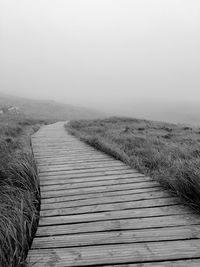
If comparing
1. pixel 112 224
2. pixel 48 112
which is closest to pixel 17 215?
pixel 112 224

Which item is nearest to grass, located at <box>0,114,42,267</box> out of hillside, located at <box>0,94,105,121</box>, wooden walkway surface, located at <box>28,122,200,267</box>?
wooden walkway surface, located at <box>28,122,200,267</box>

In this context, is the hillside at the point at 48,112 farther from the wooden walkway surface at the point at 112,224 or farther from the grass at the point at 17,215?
the wooden walkway surface at the point at 112,224

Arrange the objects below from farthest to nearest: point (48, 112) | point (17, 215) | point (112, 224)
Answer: point (48, 112)
point (112, 224)
point (17, 215)

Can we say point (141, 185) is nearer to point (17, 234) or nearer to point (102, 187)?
point (102, 187)

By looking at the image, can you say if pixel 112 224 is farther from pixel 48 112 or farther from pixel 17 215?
pixel 48 112

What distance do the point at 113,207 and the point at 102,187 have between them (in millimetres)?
830

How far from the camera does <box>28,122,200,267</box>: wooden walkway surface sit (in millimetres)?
2309

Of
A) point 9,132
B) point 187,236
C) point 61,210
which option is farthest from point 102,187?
point 9,132

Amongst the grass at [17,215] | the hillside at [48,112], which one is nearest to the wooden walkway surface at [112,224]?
the grass at [17,215]

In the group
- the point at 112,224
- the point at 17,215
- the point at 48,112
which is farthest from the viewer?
the point at 48,112

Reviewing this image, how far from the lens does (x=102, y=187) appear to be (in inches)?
166

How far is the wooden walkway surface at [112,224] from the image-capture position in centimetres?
231

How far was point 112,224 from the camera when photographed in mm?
2932

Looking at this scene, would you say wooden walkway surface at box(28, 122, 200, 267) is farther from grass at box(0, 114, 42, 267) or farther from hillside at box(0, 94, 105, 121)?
hillside at box(0, 94, 105, 121)
